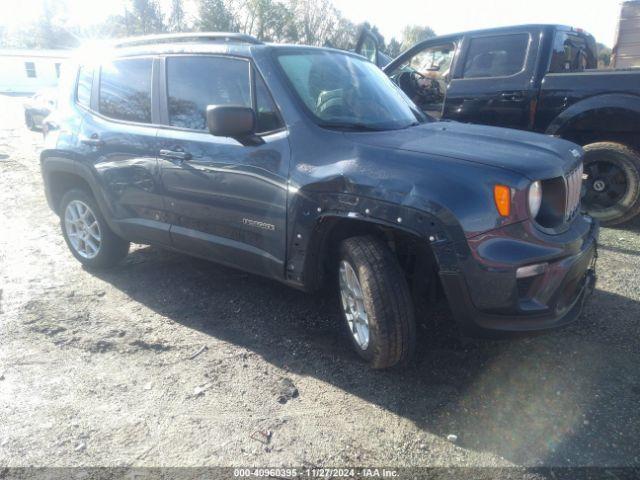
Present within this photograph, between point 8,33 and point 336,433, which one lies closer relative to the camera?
point 336,433

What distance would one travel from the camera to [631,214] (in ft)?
17.8

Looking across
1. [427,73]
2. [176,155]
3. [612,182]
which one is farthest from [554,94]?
[176,155]

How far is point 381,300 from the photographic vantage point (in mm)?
2873

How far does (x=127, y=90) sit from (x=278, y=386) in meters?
2.71

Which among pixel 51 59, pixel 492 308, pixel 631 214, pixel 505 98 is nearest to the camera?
pixel 492 308

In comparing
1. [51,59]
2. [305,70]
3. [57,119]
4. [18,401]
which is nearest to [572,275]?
[305,70]

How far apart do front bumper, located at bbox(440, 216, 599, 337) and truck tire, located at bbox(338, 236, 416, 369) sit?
0.30 metres

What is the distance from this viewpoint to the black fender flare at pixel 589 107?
5211 millimetres

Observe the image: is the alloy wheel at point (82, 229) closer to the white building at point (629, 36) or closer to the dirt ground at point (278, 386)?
the dirt ground at point (278, 386)

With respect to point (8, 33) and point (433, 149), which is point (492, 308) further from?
point (8, 33)

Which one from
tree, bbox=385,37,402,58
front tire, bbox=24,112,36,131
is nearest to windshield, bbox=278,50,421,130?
front tire, bbox=24,112,36,131

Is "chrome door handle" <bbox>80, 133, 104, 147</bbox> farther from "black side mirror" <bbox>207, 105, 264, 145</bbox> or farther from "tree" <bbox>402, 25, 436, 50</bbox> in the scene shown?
"tree" <bbox>402, 25, 436, 50</bbox>

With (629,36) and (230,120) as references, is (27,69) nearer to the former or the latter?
(629,36)

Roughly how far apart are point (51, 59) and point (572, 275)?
49978mm
